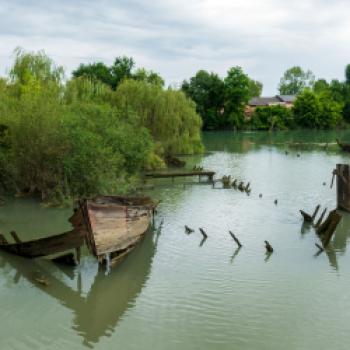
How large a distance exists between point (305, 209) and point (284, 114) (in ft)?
267

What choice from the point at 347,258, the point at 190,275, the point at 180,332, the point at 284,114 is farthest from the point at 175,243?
the point at 284,114

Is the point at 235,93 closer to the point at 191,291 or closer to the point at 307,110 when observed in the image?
the point at 307,110

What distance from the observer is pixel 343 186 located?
23297mm

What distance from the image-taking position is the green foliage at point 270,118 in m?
102

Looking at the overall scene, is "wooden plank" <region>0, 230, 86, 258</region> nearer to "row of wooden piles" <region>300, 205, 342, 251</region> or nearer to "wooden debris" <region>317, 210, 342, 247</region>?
"row of wooden piles" <region>300, 205, 342, 251</region>

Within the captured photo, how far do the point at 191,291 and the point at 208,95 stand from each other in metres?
85.3

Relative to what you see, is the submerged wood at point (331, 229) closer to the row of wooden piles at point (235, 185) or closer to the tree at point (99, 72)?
the row of wooden piles at point (235, 185)

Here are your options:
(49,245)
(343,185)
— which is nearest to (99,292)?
(49,245)

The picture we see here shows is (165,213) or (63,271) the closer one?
(63,271)

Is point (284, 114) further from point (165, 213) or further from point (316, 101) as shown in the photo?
point (165, 213)

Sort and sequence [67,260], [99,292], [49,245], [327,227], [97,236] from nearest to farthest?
[99,292], [97,236], [49,245], [67,260], [327,227]

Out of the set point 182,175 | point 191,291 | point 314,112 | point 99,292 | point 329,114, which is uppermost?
point 314,112

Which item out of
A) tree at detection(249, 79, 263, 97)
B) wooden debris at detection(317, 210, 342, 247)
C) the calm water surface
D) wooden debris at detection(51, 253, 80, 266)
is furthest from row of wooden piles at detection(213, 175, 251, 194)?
tree at detection(249, 79, 263, 97)

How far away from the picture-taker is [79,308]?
1297 centimetres
